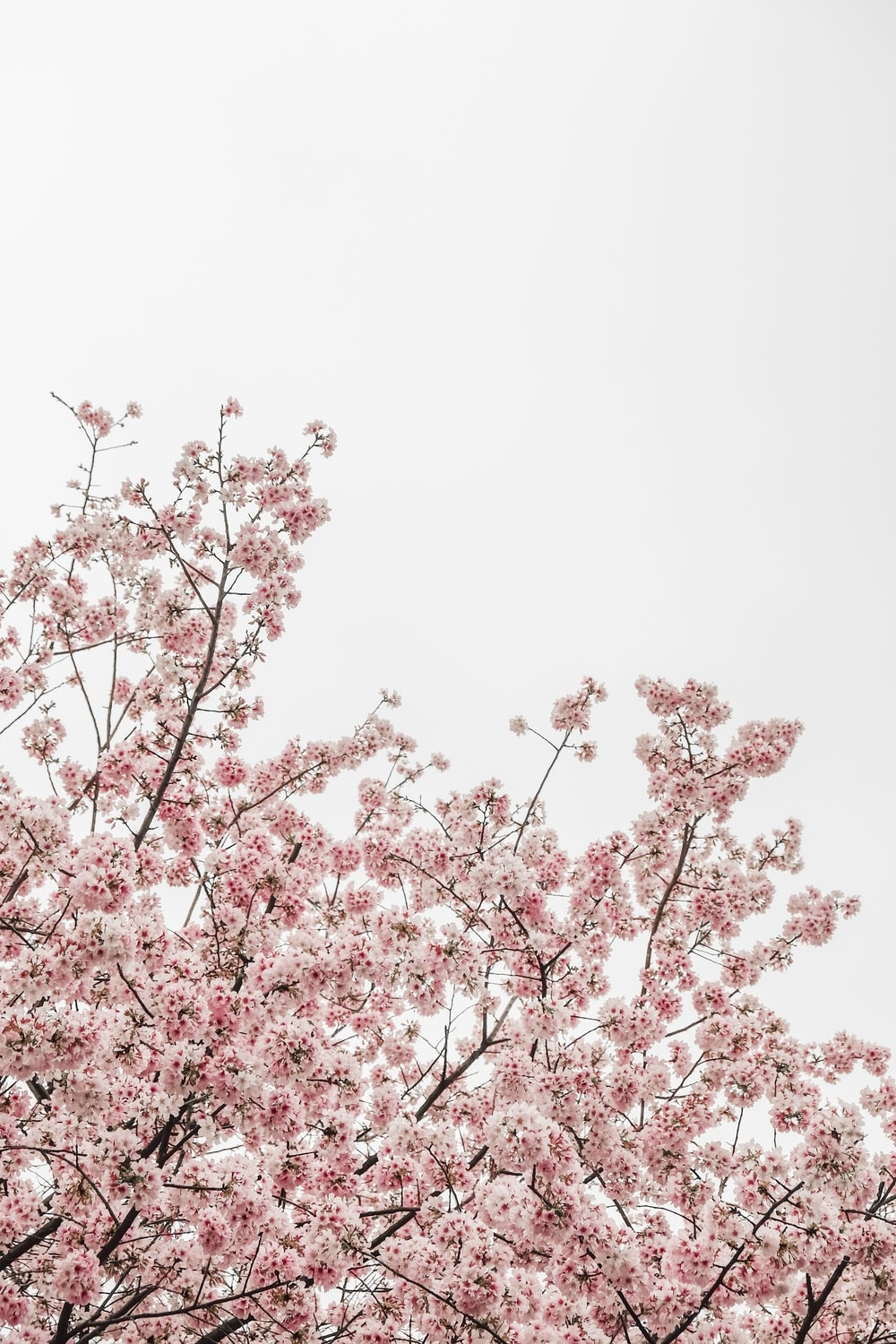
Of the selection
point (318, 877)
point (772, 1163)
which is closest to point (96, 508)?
point (318, 877)

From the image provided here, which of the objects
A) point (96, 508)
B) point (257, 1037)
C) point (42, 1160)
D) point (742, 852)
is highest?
point (742, 852)

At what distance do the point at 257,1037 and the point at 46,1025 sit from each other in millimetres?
1482

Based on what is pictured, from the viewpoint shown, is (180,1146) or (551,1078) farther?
(551,1078)

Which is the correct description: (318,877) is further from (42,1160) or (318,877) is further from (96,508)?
(96,508)

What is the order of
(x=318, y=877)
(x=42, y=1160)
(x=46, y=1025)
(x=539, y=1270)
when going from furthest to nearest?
(x=318, y=877), (x=539, y=1270), (x=42, y=1160), (x=46, y=1025)

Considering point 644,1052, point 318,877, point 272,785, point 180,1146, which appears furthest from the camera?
point 272,785

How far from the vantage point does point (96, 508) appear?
9.66 meters

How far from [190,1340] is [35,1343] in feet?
3.73

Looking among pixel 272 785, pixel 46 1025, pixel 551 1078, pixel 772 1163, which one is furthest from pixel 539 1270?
pixel 272 785

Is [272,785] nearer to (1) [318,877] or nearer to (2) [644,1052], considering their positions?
(1) [318,877]

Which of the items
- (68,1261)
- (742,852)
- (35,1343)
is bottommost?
(35,1343)

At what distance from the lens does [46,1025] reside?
18.0 ft

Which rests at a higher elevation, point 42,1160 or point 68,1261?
point 42,1160

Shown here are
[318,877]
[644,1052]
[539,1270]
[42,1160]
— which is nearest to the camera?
[42,1160]
